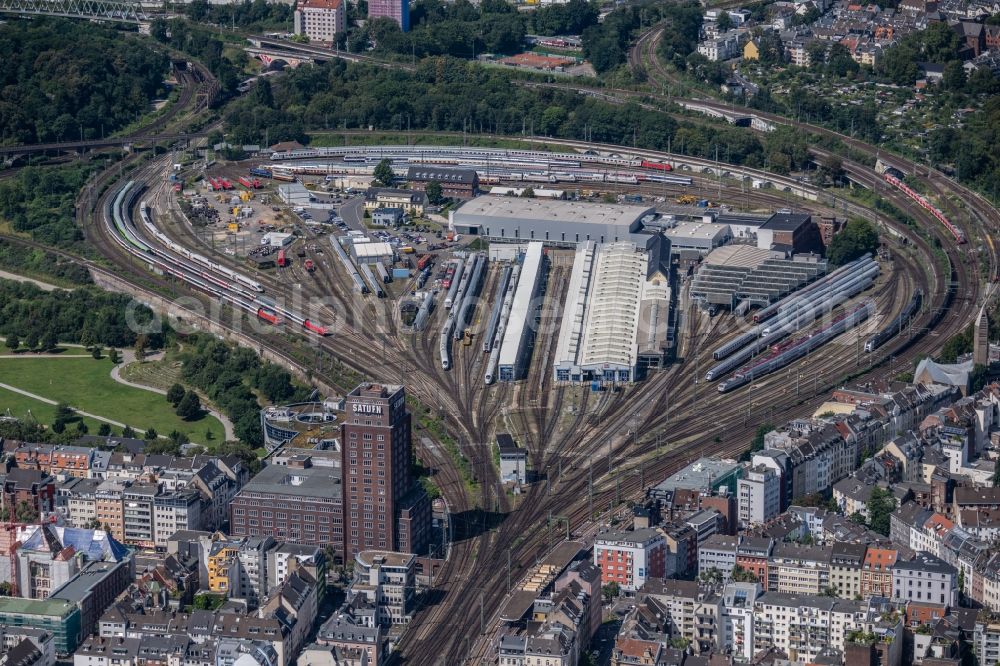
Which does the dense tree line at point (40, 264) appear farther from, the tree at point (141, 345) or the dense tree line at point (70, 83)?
the dense tree line at point (70, 83)

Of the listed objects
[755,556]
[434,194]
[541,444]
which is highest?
[755,556]

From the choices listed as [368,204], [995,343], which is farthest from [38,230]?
[995,343]

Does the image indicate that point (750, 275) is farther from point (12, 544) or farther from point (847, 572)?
point (12, 544)

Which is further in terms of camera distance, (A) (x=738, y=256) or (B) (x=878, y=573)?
(A) (x=738, y=256)

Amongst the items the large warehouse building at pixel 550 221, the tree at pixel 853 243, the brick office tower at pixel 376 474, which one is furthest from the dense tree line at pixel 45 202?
the brick office tower at pixel 376 474

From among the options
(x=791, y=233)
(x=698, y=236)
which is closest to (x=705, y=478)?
(x=791, y=233)

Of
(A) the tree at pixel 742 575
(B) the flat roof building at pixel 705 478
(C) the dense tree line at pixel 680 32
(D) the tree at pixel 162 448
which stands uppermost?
(C) the dense tree line at pixel 680 32

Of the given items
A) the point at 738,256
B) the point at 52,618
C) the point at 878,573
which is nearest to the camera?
the point at 52,618
